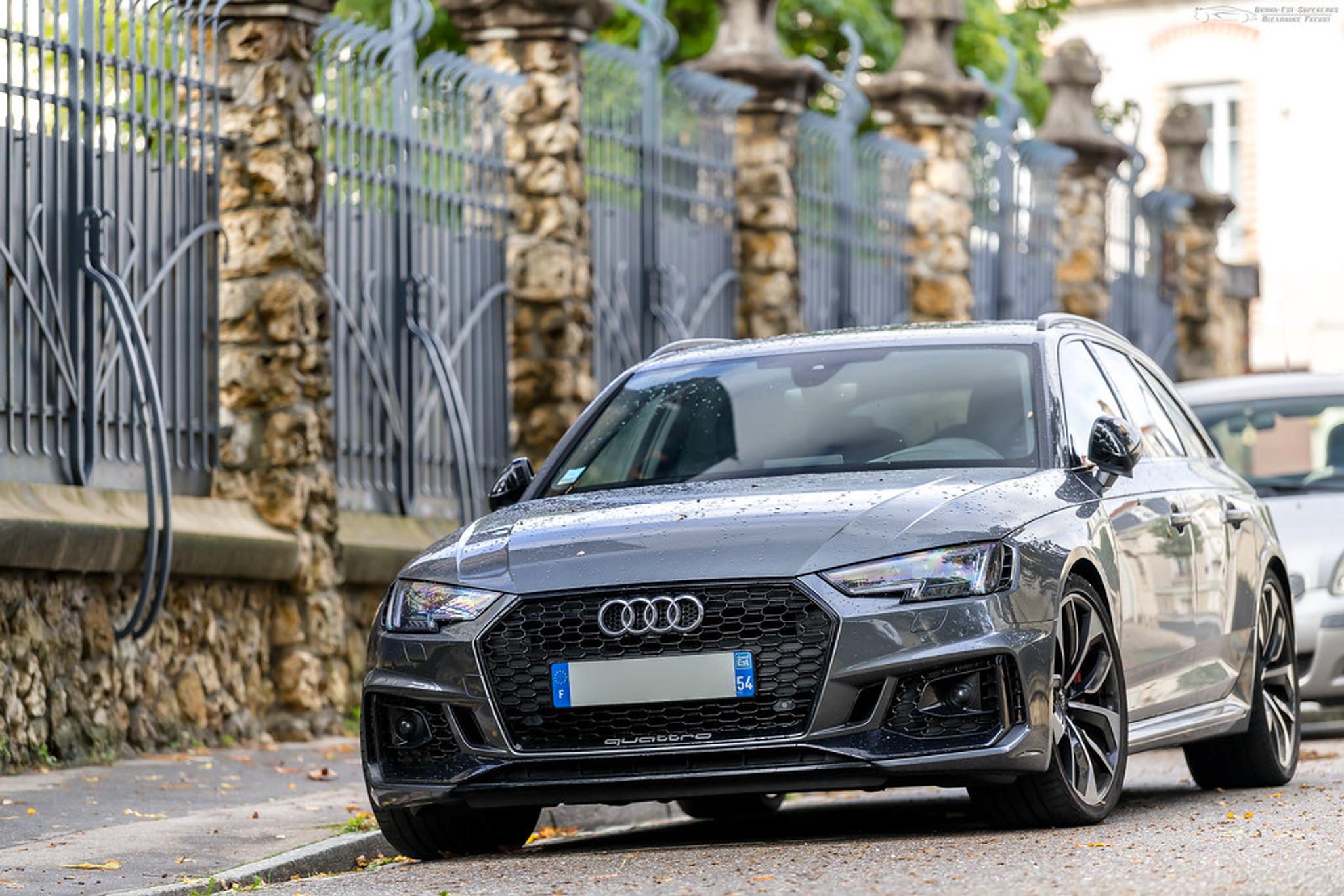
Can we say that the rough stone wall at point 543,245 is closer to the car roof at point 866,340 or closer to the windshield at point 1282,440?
the windshield at point 1282,440

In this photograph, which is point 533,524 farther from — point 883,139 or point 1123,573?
point 883,139

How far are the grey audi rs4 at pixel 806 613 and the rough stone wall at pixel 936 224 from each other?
1330 cm

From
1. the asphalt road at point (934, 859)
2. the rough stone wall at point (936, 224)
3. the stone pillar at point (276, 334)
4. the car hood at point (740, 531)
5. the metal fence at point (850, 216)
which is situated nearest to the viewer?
the asphalt road at point (934, 859)

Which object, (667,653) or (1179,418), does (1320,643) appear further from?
(667,653)

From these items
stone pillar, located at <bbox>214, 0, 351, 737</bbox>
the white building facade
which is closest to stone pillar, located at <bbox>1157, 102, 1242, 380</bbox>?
the white building facade

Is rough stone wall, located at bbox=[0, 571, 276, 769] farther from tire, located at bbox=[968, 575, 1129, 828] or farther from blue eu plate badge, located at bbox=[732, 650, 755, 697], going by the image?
tire, located at bbox=[968, 575, 1129, 828]

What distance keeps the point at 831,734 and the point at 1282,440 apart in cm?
803

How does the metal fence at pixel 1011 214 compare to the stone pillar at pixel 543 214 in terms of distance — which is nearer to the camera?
the stone pillar at pixel 543 214

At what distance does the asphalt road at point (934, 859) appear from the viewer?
671cm

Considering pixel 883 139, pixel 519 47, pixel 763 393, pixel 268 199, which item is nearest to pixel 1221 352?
pixel 883 139

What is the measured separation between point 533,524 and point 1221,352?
2502 cm

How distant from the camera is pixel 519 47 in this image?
16.1 m

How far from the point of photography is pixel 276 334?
12852mm

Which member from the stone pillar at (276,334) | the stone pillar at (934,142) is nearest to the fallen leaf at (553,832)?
the stone pillar at (276,334)
